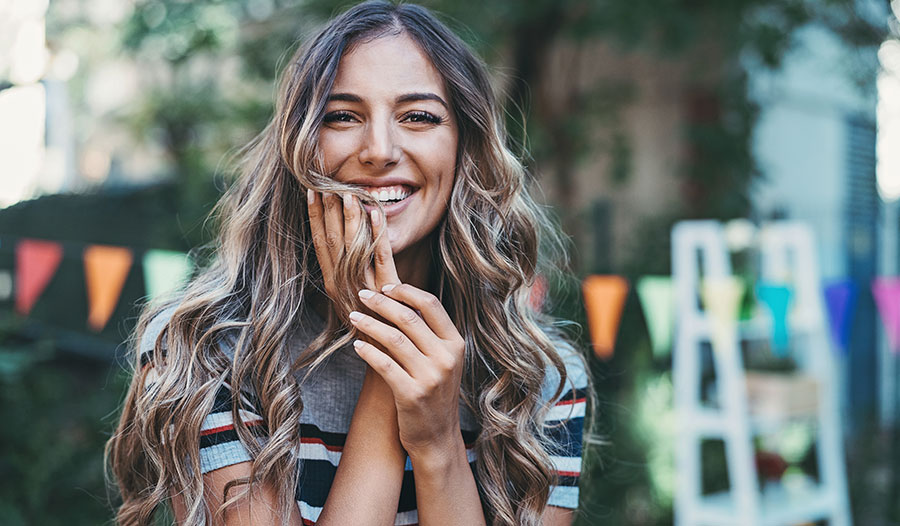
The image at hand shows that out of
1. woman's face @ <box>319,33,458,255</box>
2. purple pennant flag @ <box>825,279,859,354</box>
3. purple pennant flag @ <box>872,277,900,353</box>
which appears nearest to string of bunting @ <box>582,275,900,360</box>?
purple pennant flag @ <box>825,279,859,354</box>

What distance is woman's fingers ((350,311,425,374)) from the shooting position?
4.11ft

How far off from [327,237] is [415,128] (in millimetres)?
275

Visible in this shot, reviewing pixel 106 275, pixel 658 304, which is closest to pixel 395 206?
pixel 658 304

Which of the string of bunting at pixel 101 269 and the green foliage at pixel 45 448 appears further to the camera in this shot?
the green foliage at pixel 45 448

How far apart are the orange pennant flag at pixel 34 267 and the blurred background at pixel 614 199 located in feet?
0.05

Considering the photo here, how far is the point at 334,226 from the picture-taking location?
1.32m

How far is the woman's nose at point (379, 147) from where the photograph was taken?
4.52 feet

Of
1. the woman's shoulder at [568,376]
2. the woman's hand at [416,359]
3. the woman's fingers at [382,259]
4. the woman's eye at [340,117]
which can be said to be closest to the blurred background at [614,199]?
the woman's shoulder at [568,376]

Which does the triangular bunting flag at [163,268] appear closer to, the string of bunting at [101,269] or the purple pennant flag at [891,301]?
the string of bunting at [101,269]

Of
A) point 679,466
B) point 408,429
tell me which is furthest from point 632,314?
point 408,429

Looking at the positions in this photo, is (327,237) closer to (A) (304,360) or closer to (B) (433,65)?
(A) (304,360)

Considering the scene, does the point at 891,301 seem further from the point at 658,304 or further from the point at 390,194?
the point at 390,194

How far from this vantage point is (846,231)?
630 cm

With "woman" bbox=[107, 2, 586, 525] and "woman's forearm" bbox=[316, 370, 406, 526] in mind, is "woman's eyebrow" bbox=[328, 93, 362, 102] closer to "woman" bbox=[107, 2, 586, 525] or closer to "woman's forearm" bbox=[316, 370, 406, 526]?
"woman" bbox=[107, 2, 586, 525]
